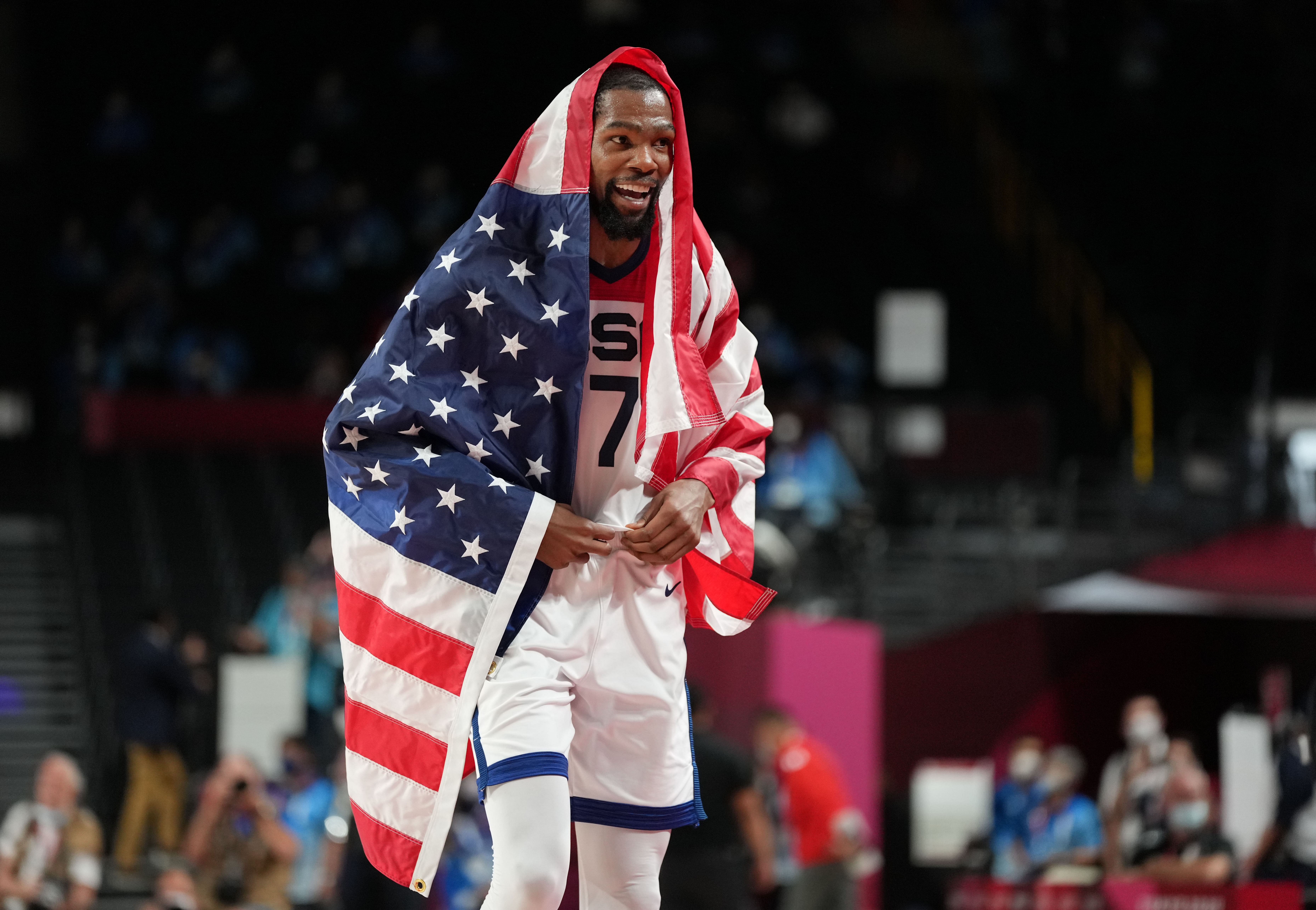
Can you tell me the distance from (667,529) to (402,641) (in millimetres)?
649

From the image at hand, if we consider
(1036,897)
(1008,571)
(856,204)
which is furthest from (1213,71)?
(1036,897)

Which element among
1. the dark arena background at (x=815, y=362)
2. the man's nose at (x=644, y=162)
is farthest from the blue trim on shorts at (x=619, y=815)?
the dark arena background at (x=815, y=362)

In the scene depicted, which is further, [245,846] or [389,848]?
[245,846]

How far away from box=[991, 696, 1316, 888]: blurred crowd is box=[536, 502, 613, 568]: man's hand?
3.96m

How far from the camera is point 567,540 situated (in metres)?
4.15

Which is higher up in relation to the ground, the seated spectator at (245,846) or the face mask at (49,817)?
the face mask at (49,817)

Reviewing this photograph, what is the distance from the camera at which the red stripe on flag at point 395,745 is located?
13.8 feet

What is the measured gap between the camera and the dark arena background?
41.8 feet

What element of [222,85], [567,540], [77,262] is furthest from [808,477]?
[567,540]

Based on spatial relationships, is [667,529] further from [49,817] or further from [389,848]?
[49,817]

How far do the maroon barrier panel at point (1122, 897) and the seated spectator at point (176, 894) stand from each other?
3312 mm

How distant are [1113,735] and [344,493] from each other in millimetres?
10227

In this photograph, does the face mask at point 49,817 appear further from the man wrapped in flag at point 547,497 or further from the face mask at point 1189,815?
the face mask at point 1189,815

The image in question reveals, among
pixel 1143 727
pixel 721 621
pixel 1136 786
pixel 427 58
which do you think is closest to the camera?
pixel 721 621
